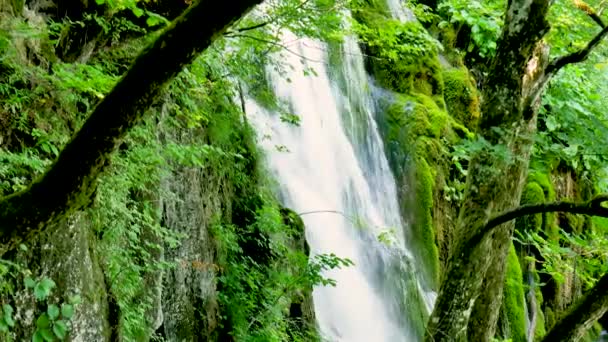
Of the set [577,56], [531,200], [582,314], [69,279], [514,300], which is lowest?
[514,300]

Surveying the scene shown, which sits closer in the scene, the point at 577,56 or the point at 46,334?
the point at 46,334

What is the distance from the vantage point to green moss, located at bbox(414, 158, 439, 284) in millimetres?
8195

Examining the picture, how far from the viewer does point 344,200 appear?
7867 millimetres

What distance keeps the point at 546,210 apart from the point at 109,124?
107 inches

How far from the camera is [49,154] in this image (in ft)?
9.47

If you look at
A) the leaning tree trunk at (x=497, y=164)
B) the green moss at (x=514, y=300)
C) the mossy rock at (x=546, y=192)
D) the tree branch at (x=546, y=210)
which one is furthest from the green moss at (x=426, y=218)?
the tree branch at (x=546, y=210)

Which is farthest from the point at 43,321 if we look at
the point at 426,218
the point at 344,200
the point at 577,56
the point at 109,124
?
the point at 426,218

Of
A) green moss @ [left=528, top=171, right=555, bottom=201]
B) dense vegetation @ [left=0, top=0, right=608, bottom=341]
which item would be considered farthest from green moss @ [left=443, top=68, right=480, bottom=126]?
dense vegetation @ [left=0, top=0, right=608, bottom=341]

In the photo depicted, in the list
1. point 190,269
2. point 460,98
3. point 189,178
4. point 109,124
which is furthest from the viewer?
point 460,98

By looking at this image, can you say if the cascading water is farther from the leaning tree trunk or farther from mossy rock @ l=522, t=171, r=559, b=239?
mossy rock @ l=522, t=171, r=559, b=239

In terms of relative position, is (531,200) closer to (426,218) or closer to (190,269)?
(426,218)

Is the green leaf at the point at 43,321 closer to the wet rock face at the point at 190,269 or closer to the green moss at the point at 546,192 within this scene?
the wet rock face at the point at 190,269

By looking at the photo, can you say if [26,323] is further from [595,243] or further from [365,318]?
[365,318]

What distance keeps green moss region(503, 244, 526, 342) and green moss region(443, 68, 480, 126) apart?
9.88ft
